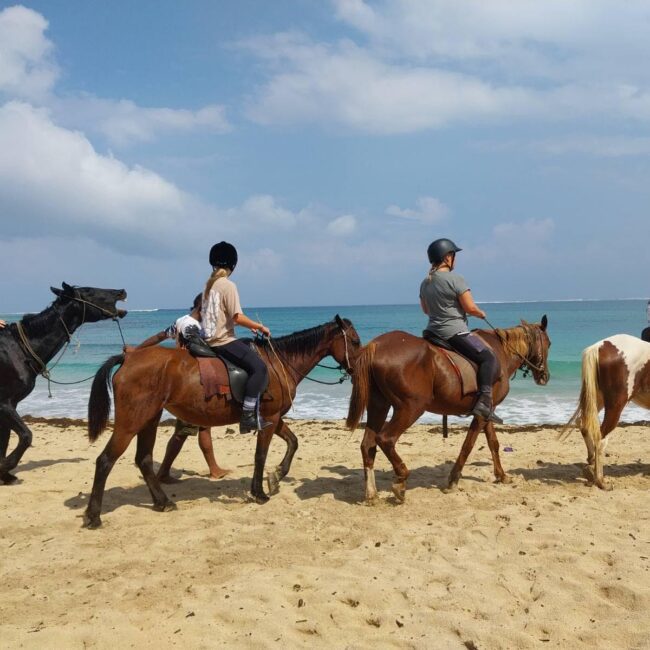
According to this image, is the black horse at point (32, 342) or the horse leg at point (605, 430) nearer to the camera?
the horse leg at point (605, 430)

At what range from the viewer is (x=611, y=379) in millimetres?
7445

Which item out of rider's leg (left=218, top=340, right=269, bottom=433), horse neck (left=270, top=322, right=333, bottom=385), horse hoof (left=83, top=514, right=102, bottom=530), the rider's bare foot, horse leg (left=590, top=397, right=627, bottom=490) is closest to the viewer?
horse hoof (left=83, top=514, right=102, bottom=530)

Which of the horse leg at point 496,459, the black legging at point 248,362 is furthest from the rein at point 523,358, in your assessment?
the black legging at point 248,362

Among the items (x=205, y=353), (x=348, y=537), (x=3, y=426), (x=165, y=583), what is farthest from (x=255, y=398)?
(x=3, y=426)

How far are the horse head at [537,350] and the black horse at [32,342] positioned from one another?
19.2ft

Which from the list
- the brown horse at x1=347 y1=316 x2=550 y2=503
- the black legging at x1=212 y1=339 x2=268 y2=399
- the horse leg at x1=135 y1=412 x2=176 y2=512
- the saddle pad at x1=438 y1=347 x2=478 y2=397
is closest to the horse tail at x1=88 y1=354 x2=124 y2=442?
the horse leg at x1=135 y1=412 x2=176 y2=512

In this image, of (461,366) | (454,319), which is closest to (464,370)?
(461,366)

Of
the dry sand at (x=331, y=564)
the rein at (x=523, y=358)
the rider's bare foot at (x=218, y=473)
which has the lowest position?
the rider's bare foot at (x=218, y=473)

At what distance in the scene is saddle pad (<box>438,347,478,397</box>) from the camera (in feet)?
22.5

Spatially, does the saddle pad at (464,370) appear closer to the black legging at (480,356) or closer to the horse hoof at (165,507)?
the black legging at (480,356)

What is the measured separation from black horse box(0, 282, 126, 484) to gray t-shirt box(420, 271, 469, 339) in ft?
14.6

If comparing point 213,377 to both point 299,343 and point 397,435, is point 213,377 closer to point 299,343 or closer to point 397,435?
point 299,343

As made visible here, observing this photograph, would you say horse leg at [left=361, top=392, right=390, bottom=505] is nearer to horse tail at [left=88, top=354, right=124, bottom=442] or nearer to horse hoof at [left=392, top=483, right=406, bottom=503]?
horse hoof at [left=392, top=483, right=406, bottom=503]

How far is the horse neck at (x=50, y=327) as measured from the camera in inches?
305
